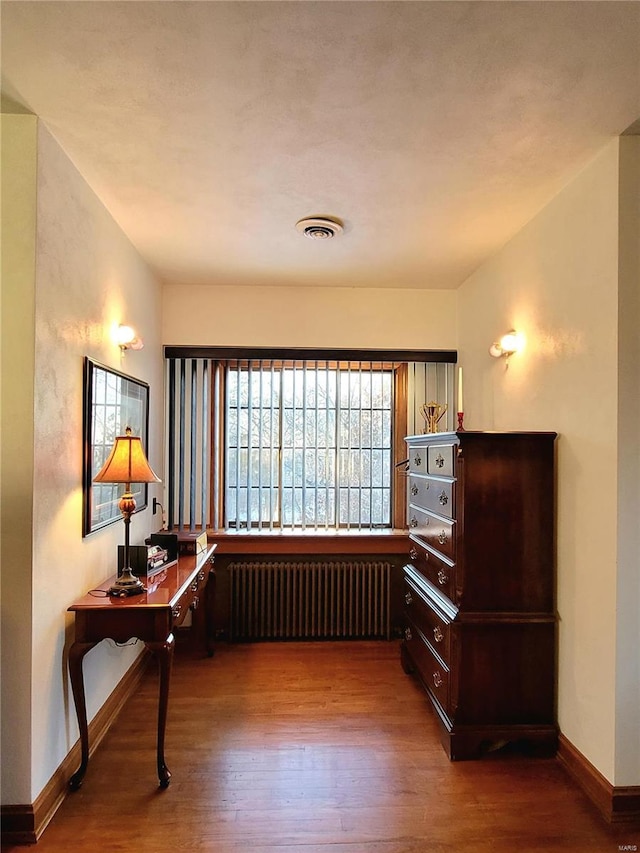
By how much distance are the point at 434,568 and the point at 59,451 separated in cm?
200

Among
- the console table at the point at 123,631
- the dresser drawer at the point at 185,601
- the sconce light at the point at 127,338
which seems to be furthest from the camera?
the sconce light at the point at 127,338

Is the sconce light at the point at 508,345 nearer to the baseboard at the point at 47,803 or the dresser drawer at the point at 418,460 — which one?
the dresser drawer at the point at 418,460

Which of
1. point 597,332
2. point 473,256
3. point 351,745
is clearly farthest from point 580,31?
point 351,745

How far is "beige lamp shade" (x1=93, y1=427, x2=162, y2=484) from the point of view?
2.41 m

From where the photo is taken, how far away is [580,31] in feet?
5.04

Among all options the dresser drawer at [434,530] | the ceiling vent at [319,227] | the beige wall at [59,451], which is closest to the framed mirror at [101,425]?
the beige wall at [59,451]

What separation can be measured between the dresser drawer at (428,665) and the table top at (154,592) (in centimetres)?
136

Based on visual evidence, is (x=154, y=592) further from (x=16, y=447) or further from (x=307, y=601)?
(x=307, y=601)

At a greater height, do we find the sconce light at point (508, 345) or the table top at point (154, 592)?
the sconce light at point (508, 345)

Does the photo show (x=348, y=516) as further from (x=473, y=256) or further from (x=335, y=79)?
(x=335, y=79)

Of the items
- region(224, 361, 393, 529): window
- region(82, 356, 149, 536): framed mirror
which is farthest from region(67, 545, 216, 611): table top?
region(224, 361, 393, 529): window

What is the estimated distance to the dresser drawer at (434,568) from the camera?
2.64 m

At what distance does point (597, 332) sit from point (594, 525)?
832 mm

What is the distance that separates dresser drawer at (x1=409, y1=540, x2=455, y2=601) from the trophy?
878 millimetres
